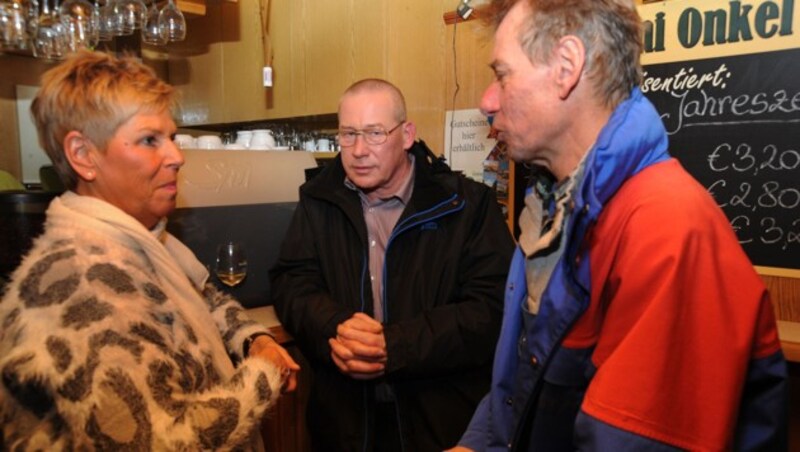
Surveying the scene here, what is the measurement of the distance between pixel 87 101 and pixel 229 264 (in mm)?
904

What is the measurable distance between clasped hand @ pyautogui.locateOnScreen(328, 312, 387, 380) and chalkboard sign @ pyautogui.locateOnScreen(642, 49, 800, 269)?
1.24 metres

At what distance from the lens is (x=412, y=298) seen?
1805 mm

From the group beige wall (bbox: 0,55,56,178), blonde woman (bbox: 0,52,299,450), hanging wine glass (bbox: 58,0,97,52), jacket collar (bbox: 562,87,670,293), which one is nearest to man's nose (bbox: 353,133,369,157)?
blonde woman (bbox: 0,52,299,450)

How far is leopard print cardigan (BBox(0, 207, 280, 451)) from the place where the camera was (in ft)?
3.20

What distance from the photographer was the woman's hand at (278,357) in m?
1.48

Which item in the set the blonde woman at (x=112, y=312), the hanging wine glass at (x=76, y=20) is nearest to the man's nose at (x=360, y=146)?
the blonde woman at (x=112, y=312)

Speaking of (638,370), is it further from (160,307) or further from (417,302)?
(417,302)

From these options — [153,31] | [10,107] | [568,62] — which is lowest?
[568,62]

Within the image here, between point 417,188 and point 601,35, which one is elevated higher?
point 601,35

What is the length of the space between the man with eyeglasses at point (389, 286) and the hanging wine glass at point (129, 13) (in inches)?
54.2

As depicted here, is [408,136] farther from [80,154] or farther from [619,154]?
[619,154]

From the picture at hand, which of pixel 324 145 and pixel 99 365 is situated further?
pixel 324 145

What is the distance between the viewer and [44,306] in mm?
1021

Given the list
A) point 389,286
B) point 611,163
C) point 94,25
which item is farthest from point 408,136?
point 94,25
